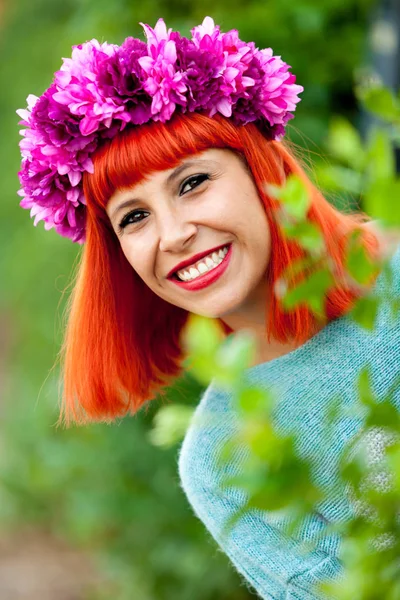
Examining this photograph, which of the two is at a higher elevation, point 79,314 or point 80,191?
point 80,191

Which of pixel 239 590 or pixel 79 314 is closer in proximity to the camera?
pixel 79 314

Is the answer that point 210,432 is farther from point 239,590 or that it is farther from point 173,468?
point 239,590

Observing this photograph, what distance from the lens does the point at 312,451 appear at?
1.77 meters

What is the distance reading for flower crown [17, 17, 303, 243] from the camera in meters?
1.87

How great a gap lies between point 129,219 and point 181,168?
6.8 inches

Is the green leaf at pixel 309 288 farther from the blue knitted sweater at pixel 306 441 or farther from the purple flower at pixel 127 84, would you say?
the purple flower at pixel 127 84

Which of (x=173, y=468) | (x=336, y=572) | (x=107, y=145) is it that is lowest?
(x=173, y=468)

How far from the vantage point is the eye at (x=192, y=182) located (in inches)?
73.4

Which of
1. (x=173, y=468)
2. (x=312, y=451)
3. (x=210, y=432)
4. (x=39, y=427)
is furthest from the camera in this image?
(x=39, y=427)

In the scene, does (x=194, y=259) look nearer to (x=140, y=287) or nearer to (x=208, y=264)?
(x=208, y=264)

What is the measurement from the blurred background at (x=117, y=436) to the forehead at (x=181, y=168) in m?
0.68

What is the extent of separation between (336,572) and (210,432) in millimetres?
436

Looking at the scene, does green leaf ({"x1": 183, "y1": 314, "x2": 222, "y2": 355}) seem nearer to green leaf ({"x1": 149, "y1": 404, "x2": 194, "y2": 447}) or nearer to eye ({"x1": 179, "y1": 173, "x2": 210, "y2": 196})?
green leaf ({"x1": 149, "y1": 404, "x2": 194, "y2": 447})

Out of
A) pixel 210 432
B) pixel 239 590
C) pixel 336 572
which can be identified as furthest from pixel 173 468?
pixel 336 572
